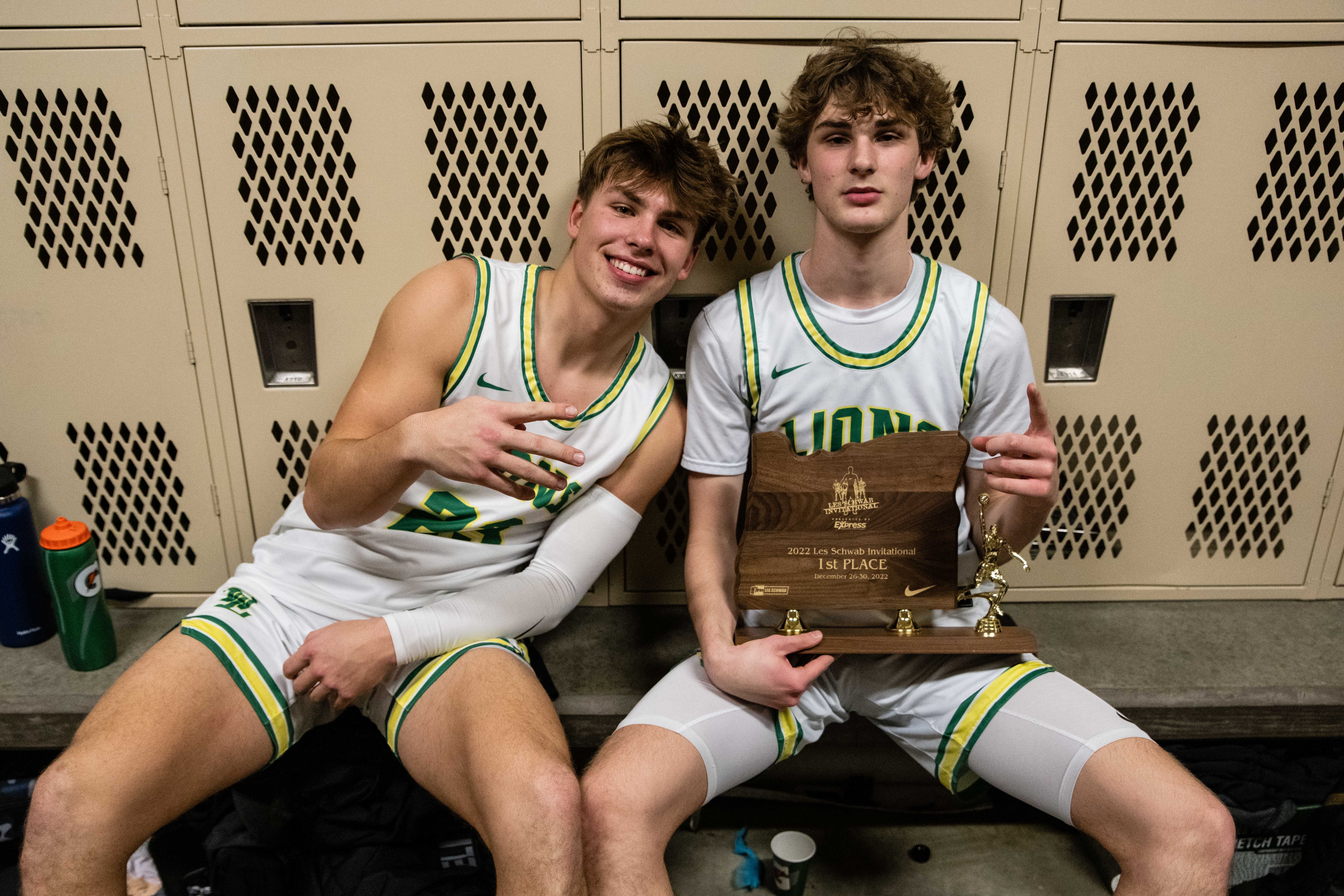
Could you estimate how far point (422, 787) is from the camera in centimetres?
156

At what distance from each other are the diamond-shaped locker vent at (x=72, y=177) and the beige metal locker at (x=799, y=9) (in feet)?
3.38

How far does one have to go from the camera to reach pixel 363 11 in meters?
1.60

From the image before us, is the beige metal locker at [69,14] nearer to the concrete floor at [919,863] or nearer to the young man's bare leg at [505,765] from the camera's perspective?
the young man's bare leg at [505,765]

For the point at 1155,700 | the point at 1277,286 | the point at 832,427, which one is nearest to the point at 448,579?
the point at 832,427

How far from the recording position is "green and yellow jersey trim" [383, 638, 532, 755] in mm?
1468

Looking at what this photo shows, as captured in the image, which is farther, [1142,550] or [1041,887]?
[1142,550]

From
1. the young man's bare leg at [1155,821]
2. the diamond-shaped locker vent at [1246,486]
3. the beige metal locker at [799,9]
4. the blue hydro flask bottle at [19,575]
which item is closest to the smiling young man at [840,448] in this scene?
the young man's bare leg at [1155,821]

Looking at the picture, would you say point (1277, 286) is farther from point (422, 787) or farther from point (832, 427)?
point (422, 787)

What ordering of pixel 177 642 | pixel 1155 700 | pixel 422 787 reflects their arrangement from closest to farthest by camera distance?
pixel 177 642, pixel 422 787, pixel 1155 700

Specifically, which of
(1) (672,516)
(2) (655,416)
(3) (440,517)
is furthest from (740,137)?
(3) (440,517)

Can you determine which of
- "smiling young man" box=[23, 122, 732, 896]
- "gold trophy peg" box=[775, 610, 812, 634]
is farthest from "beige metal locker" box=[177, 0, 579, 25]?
"gold trophy peg" box=[775, 610, 812, 634]

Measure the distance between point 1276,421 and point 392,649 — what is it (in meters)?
1.88

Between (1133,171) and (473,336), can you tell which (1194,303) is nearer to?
(1133,171)

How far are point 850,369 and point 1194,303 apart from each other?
2.65 feet
